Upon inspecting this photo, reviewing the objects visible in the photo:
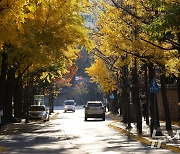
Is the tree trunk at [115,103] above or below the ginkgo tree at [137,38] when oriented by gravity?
below

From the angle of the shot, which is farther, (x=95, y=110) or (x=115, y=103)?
(x=115, y=103)

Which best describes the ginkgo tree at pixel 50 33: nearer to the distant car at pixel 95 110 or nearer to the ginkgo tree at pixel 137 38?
the ginkgo tree at pixel 137 38

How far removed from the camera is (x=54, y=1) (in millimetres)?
21938

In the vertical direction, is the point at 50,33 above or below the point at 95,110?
above

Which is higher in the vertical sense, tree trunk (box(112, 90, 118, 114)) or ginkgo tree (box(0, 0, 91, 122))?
ginkgo tree (box(0, 0, 91, 122))

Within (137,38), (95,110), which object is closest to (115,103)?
(95,110)

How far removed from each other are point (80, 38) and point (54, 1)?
174 inches

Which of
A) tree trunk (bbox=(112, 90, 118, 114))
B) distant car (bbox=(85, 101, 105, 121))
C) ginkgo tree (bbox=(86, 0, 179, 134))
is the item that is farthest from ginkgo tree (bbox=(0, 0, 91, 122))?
tree trunk (bbox=(112, 90, 118, 114))

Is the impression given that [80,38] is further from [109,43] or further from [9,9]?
[9,9]

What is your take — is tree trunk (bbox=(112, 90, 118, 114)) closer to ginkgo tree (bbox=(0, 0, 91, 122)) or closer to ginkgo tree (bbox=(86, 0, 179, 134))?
ginkgo tree (bbox=(0, 0, 91, 122))

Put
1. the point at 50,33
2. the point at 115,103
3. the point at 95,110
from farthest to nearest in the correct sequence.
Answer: the point at 115,103 < the point at 95,110 < the point at 50,33

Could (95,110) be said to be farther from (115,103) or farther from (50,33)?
(50,33)

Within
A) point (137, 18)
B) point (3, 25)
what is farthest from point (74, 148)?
point (137, 18)

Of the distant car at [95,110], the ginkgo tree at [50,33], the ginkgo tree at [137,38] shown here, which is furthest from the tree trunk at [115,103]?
the ginkgo tree at [137,38]
